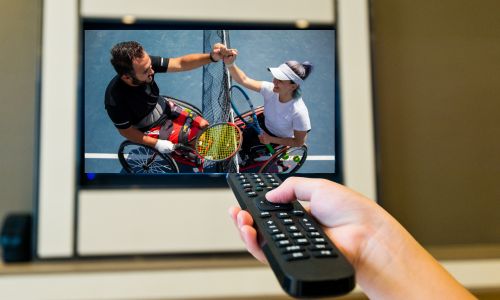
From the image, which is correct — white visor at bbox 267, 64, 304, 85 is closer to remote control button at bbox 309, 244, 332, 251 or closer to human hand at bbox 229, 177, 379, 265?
human hand at bbox 229, 177, 379, 265

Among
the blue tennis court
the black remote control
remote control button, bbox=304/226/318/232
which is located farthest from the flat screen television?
remote control button, bbox=304/226/318/232

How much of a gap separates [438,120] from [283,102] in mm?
516

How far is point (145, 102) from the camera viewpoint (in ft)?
4.02

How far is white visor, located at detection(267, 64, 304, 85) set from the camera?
1.25m

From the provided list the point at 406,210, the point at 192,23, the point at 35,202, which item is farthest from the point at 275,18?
the point at 35,202

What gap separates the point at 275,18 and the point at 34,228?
0.93m

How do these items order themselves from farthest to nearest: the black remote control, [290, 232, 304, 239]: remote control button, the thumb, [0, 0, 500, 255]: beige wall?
1. [0, 0, 500, 255]: beige wall
2. the thumb
3. [290, 232, 304, 239]: remote control button
4. the black remote control

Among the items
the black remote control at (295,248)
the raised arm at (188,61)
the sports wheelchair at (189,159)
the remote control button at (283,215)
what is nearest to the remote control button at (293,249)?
the black remote control at (295,248)

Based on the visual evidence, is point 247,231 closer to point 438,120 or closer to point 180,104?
point 180,104

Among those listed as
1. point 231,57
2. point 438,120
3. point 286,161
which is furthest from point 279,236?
point 438,120

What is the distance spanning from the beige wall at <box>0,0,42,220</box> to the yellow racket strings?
51cm

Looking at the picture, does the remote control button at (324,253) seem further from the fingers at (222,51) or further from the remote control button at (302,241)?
the fingers at (222,51)

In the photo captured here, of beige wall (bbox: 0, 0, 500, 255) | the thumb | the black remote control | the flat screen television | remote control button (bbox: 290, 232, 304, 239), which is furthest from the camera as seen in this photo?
beige wall (bbox: 0, 0, 500, 255)

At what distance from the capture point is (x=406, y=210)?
1.33 m
